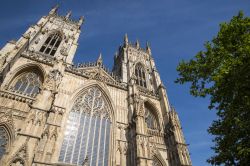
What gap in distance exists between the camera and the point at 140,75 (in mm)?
29484

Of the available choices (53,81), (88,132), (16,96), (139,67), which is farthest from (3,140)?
(139,67)

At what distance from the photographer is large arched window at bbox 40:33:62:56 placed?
2330 centimetres

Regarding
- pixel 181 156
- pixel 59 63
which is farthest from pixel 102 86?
pixel 181 156

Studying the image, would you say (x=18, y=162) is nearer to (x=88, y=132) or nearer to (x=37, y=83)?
(x=88, y=132)

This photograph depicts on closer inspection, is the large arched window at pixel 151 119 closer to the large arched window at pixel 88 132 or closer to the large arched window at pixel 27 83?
the large arched window at pixel 88 132

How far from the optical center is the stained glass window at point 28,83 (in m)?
16.3

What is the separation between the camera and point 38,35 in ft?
77.3

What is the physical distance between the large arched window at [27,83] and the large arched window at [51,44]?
553cm

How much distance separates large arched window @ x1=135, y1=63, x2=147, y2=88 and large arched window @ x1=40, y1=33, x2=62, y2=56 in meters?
13.4

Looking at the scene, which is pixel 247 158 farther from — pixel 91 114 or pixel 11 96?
pixel 11 96

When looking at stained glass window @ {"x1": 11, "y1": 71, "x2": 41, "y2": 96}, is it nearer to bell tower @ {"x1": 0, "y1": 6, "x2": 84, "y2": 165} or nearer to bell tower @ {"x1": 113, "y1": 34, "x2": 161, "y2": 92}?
bell tower @ {"x1": 0, "y1": 6, "x2": 84, "y2": 165}

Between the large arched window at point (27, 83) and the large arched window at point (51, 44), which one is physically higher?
the large arched window at point (51, 44)

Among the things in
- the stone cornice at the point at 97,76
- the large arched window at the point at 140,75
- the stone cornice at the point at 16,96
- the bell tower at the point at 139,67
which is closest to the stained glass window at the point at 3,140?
the stone cornice at the point at 16,96

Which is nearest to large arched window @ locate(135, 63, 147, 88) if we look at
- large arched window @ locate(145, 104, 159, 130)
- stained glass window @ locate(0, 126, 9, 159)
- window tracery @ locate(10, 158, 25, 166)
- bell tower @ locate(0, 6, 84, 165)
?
large arched window @ locate(145, 104, 159, 130)
